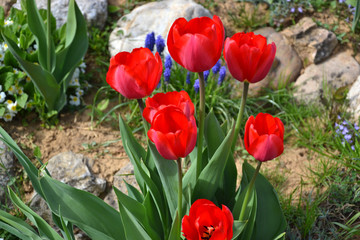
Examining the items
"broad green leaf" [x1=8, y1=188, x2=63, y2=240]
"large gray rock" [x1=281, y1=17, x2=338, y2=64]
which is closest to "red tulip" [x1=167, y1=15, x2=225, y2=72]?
"broad green leaf" [x1=8, y1=188, x2=63, y2=240]

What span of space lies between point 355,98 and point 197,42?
2.13 m

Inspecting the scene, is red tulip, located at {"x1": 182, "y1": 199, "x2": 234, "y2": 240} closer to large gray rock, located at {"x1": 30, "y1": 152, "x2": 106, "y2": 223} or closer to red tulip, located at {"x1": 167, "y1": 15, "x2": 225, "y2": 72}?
red tulip, located at {"x1": 167, "y1": 15, "x2": 225, "y2": 72}

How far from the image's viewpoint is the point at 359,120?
2.79 metres

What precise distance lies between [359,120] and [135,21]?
5.77 ft

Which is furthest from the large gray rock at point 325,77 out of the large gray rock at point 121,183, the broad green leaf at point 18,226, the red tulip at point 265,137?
the broad green leaf at point 18,226

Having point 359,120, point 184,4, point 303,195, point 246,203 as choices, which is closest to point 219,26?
point 246,203

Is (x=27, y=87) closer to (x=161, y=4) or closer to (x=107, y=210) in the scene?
(x=161, y=4)

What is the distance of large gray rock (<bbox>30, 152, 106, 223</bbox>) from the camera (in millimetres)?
2482

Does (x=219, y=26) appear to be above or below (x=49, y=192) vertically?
above

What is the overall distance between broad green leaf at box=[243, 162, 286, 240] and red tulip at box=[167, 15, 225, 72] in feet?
2.02

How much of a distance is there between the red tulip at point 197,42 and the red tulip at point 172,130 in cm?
16

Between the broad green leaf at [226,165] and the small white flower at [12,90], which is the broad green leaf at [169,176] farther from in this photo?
the small white flower at [12,90]

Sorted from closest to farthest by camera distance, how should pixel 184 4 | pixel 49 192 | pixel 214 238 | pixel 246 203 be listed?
1. pixel 214 238
2. pixel 246 203
3. pixel 49 192
4. pixel 184 4

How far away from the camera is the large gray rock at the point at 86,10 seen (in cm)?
353
